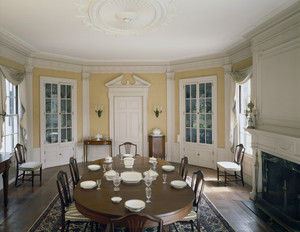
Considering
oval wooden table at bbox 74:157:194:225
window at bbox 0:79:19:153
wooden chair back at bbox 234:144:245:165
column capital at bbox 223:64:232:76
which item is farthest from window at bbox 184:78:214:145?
window at bbox 0:79:19:153

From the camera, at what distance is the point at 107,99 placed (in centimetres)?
686

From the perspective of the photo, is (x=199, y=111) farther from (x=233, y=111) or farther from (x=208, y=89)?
(x=233, y=111)

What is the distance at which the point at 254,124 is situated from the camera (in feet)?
13.4

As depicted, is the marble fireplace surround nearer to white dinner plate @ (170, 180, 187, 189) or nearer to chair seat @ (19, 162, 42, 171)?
white dinner plate @ (170, 180, 187, 189)

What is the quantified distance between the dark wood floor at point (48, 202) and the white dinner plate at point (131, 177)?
1.53m

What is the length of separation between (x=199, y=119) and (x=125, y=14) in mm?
3906

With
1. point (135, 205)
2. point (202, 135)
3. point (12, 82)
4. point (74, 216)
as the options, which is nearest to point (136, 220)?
point (135, 205)

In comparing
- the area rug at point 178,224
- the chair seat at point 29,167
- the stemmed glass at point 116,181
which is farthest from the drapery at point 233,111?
the chair seat at point 29,167

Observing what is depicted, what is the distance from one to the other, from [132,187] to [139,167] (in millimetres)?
899

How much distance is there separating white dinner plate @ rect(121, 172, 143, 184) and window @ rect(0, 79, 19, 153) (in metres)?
3.17

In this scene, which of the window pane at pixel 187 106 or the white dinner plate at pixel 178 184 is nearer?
the white dinner plate at pixel 178 184

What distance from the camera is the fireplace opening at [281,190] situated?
3.07 metres

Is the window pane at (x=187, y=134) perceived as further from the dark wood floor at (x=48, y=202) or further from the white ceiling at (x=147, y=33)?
the white ceiling at (x=147, y=33)

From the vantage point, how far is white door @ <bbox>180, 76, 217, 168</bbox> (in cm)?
605
